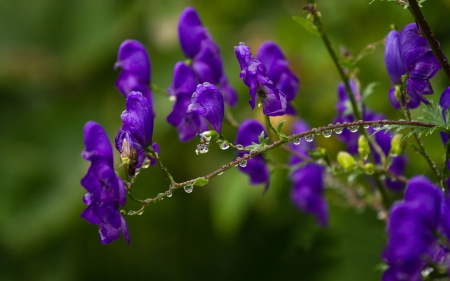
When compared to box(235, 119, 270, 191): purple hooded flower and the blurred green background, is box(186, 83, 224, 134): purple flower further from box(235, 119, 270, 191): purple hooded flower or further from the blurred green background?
the blurred green background

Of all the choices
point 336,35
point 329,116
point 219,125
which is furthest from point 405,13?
point 219,125

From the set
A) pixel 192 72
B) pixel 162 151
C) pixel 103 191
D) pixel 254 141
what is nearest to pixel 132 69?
pixel 192 72

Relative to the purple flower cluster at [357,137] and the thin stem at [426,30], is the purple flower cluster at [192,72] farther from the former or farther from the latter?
the thin stem at [426,30]

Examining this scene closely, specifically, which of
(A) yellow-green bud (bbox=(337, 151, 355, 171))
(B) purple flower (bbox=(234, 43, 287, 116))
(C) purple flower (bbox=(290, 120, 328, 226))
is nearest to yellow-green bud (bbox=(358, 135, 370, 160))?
(A) yellow-green bud (bbox=(337, 151, 355, 171))

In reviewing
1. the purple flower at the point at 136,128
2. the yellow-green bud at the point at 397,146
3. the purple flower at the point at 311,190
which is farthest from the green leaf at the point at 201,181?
the purple flower at the point at 311,190

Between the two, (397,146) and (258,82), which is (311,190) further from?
(258,82)
